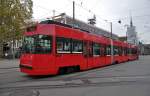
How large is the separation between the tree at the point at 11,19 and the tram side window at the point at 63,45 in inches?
1367

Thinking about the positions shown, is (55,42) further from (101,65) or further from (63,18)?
(63,18)

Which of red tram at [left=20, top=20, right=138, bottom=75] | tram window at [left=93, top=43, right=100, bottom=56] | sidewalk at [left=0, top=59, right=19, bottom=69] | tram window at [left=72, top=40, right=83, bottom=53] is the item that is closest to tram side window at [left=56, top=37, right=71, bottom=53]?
red tram at [left=20, top=20, right=138, bottom=75]

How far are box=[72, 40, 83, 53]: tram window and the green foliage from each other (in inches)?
1307

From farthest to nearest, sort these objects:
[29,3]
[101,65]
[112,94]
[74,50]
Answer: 1. [29,3]
2. [101,65]
3. [74,50]
4. [112,94]

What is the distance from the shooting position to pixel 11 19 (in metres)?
53.1

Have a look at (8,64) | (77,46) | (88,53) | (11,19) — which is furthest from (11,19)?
(77,46)

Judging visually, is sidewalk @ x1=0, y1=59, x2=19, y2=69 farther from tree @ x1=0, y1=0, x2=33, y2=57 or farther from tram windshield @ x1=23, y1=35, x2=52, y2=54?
tram windshield @ x1=23, y1=35, x2=52, y2=54

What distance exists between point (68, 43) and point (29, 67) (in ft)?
11.2

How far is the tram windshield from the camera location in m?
16.2

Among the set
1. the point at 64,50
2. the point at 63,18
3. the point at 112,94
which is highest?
the point at 63,18

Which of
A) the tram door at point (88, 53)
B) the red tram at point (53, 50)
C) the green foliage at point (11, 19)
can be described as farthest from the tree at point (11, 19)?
the red tram at point (53, 50)

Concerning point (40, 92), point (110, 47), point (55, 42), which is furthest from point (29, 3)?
point (40, 92)

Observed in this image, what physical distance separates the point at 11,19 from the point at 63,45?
122 feet

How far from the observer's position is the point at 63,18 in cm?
Answer: 7162
